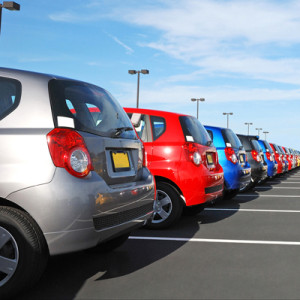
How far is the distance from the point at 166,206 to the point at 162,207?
59 millimetres

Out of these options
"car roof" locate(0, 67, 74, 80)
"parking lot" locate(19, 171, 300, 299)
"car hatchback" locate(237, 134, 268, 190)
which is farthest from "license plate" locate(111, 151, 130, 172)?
"car hatchback" locate(237, 134, 268, 190)

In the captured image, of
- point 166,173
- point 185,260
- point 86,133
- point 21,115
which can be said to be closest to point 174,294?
point 185,260

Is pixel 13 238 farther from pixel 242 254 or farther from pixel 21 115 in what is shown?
pixel 242 254

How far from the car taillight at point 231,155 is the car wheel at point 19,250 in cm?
609

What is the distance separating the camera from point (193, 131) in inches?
257

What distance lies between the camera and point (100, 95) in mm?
4137

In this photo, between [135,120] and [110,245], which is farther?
[135,120]

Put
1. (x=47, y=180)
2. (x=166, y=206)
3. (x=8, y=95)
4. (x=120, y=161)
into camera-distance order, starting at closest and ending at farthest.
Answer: (x=47, y=180) → (x=8, y=95) → (x=120, y=161) → (x=166, y=206)

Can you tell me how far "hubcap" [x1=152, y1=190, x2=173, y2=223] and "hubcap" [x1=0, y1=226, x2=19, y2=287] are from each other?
3.20 meters

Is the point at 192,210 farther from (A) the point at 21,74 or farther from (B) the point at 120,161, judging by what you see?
(A) the point at 21,74

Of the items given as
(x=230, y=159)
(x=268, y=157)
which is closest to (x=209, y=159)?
(x=230, y=159)

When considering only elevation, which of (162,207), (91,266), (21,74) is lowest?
(91,266)

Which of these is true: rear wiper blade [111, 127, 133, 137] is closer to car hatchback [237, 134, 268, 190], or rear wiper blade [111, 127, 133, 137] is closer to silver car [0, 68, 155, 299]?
silver car [0, 68, 155, 299]

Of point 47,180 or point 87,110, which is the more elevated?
point 87,110
